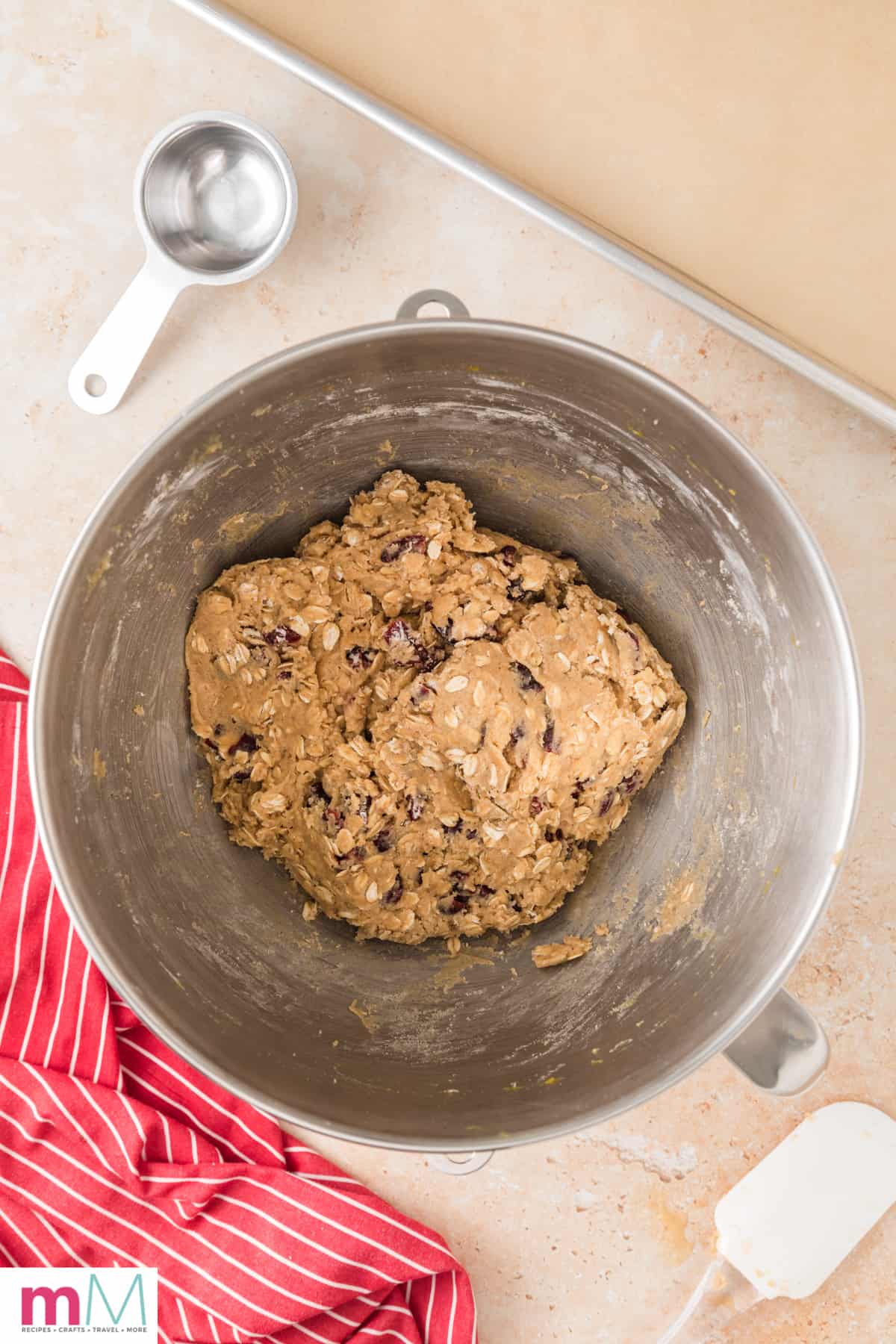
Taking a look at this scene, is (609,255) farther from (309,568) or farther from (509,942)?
(509,942)

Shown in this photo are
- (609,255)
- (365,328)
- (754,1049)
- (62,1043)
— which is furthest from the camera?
(62,1043)

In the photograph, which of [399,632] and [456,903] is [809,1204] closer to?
[456,903]

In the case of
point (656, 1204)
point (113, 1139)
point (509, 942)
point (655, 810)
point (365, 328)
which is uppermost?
point (365, 328)

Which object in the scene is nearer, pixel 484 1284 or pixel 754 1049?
pixel 754 1049

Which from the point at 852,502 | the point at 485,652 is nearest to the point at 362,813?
the point at 485,652

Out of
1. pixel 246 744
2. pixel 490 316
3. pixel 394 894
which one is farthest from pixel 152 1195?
pixel 490 316

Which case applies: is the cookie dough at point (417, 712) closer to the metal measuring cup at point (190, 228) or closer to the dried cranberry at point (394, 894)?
the dried cranberry at point (394, 894)

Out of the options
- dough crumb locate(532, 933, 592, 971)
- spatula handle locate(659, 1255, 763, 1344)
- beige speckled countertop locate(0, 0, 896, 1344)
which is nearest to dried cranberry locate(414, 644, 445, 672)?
dough crumb locate(532, 933, 592, 971)
